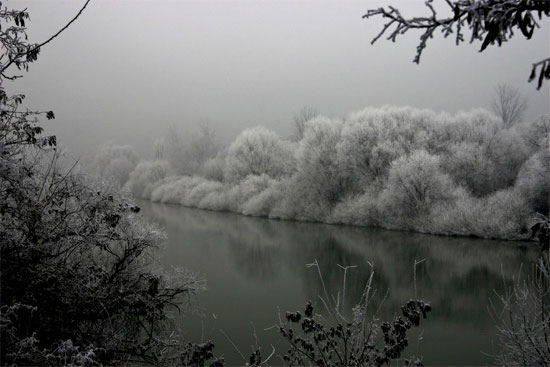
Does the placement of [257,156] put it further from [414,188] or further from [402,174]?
[414,188]

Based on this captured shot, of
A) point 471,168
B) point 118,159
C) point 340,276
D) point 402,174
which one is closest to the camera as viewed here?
point 340,276

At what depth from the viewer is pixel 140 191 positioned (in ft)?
157

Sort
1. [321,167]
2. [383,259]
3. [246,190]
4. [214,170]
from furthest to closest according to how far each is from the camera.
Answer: [214,170]
[246,190]
[321,167]
[383,259]

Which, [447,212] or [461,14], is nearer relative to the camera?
[461,14]

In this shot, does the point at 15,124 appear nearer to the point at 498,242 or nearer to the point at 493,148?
the point at 498,242

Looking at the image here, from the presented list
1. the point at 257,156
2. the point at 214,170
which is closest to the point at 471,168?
the point at 257,156

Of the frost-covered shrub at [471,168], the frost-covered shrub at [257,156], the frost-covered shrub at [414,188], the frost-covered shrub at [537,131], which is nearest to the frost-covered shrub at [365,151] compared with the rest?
the frost-covered shrub at [414,188]

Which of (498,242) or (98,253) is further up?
(98,253)

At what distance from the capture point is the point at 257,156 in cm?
3741

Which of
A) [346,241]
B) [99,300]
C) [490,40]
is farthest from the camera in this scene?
[346,241]

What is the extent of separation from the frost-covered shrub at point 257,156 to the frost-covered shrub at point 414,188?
13.1 m

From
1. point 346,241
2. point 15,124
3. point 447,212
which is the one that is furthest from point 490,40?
point 447,212

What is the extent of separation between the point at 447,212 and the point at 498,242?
308 cm

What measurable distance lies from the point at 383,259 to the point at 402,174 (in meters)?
8.88
